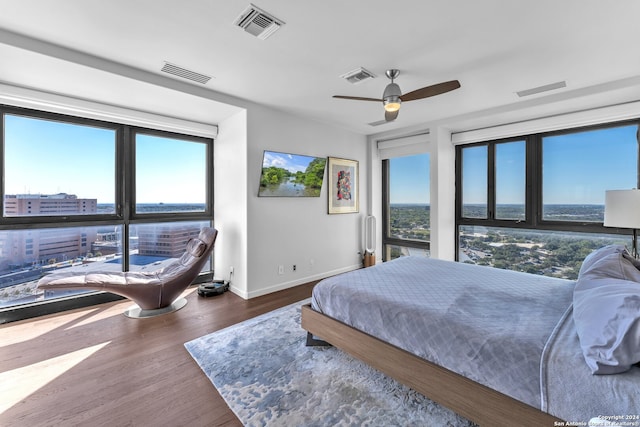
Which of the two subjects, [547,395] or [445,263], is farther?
[445,263]

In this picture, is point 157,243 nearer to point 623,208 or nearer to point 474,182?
point 474,182

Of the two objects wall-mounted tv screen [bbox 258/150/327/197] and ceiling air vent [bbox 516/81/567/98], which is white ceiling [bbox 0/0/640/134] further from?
wall-mounted tv screen [bbox 258/150/327/197]

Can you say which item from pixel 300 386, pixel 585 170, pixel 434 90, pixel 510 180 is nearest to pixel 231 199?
pixel 300 386

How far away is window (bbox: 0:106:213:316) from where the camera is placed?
2.96 m

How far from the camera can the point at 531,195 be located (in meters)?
4.02

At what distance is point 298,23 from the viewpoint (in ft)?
6.61

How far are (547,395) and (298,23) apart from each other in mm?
2653

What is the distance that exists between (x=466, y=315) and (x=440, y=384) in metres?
0.43

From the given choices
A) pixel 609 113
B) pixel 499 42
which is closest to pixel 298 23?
pixel 499 42

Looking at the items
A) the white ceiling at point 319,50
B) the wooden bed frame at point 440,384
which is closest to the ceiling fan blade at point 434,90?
the white ceiling at point 319,50

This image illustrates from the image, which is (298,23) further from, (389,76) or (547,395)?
(547,395)

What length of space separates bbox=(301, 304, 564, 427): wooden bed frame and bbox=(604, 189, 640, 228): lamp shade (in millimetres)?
2325

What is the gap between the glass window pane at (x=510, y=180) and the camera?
13.5ft

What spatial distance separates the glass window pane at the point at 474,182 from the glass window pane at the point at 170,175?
4341 millimetres
